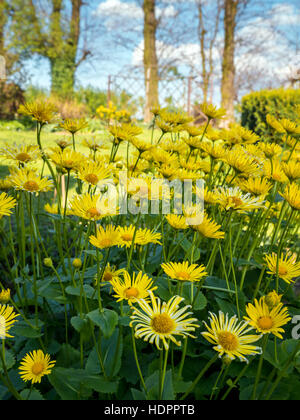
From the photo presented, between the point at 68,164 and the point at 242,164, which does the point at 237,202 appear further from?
the point at 68,164

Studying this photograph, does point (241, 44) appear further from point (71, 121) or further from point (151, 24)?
point (71, 121)

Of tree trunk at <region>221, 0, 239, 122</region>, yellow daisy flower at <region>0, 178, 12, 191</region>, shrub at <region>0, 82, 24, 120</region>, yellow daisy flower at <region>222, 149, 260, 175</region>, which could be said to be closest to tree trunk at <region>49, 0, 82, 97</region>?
shrub at <region>0, 82, 24, 120</region>

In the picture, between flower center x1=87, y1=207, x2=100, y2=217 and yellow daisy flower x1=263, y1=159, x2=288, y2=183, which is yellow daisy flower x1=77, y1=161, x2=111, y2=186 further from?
yellow daisy flower x1=263, y1=159, x2=288, y2=183

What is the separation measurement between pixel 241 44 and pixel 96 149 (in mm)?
12267

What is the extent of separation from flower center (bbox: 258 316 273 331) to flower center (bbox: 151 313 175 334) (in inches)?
6.5

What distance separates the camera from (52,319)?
101 centimetres

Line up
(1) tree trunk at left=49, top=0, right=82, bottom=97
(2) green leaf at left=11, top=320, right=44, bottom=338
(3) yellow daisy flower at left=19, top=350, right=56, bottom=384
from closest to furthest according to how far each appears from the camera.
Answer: (3) yellow daisy flower at left=19, top=350, right=56, bottom=384
(2) green leaf at left=11, top=320, right=44, bottom=338
(1) tree trunk at left=49, top=0, right=82, bottom=97

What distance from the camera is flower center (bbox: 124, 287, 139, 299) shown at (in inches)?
25.4

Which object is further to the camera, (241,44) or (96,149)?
(241,44)

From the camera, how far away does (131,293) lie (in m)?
0.65

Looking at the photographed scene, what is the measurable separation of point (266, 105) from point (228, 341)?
5067 mm

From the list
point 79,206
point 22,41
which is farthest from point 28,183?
point 22,41

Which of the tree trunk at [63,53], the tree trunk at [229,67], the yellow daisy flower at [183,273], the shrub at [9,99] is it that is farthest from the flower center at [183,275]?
the tree trunk at [63,53]

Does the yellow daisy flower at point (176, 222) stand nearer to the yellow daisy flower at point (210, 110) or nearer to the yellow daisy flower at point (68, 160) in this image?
the yellow daisy flower at point (68, 160)
